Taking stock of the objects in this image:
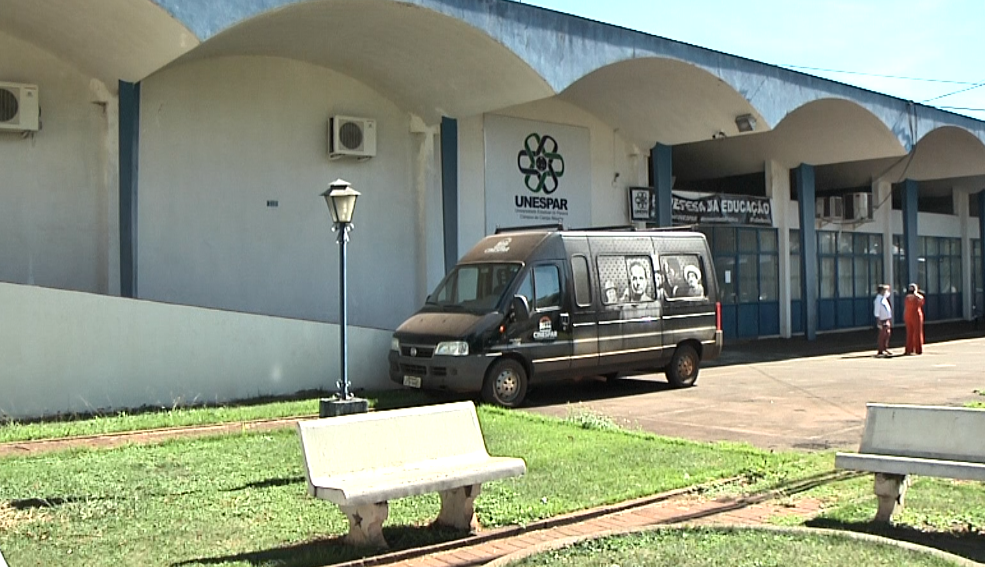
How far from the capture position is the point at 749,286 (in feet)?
83.2

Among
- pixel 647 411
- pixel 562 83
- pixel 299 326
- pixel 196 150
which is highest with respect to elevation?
pixel 562 83

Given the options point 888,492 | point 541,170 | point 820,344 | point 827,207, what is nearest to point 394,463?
point 888,492

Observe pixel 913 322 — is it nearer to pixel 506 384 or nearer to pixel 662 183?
pixel 662 183

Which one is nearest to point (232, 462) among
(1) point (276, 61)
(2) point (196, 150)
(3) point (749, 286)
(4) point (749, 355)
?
(2) point (196, 150)

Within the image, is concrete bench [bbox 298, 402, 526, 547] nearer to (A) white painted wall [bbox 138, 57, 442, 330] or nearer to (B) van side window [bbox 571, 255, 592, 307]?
(B) van side window [bbox 571, 255, 592, 307]

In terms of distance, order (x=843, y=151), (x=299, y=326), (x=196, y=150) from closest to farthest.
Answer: (x=299, y=326) < (x=196, y=150) < (x=843, y=151)

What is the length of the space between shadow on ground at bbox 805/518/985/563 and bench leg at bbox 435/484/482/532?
223 centimetres

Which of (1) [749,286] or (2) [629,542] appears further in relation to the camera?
(1) [749,286]

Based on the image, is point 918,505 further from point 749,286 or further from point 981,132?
point 981,132

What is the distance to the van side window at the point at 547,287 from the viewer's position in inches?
531

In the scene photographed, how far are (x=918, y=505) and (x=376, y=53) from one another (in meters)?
12.4

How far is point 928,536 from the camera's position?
6.16 meters

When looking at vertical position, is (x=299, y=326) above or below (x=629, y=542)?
above

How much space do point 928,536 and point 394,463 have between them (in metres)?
3.42
